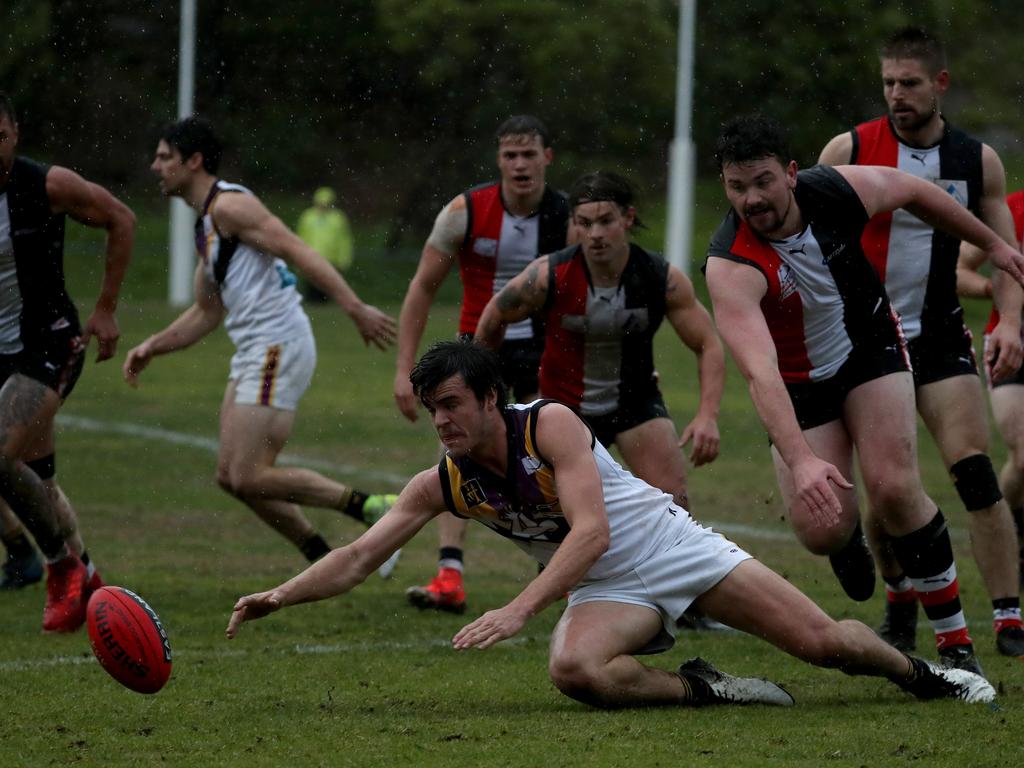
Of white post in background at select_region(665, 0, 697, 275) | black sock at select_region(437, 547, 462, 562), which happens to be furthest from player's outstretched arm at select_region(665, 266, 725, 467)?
white post in background at select_region(665, 0, 697, 275)

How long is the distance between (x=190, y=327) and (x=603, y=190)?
108 inches

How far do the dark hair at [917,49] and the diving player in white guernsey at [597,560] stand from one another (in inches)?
93.0

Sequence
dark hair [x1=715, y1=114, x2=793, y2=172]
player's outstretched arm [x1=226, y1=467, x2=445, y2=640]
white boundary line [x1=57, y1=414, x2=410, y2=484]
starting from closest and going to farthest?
player's outstretched arm [x1=226, y1=467, x2=445, y2=640] → dark hair [x1=715, y1=114, x2=793, y2=172] → white boundary line [x1=57, y1=414, x2=410, y2=484]

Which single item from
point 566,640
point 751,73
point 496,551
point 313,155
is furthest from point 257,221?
point 313,155

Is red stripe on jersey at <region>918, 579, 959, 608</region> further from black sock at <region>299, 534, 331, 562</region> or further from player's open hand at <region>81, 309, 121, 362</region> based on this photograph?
player's open hand at <region>81, 309, 121, 362</region>

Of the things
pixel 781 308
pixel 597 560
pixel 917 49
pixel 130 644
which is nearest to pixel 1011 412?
pixel 917 49

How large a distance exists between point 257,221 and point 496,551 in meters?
2.75

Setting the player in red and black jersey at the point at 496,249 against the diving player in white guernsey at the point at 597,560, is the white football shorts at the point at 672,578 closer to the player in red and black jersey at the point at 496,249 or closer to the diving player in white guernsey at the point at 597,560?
the diving player in white guernsey at the point at 597,560

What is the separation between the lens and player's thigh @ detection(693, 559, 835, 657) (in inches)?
223

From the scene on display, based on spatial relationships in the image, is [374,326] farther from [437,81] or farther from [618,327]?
[437,81]

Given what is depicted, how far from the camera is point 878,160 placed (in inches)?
283

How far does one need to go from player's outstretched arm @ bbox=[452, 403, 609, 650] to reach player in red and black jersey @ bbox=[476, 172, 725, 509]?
172 cm

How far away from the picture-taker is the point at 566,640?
18.6ft

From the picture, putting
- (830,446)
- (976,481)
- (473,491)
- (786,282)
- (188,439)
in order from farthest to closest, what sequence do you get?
(188,439), (976,481), (830,446), (786,282), (473,491)
